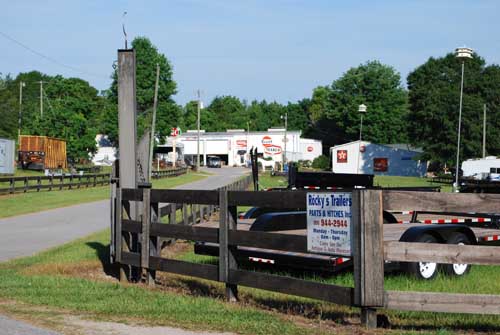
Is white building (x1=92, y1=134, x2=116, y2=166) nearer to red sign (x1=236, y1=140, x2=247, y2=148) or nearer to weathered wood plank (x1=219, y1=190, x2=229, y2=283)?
red sign (x1=236, y1=140, x2=247, y2=148)

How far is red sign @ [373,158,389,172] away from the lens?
103m

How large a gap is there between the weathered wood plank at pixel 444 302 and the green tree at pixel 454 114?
77.8 meters

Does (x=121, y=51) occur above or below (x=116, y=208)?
above

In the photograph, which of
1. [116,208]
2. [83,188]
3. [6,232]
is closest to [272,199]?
[116,208]

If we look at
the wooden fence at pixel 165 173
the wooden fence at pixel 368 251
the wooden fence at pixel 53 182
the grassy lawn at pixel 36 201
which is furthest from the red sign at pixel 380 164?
the wooden fence at pixel 368 251

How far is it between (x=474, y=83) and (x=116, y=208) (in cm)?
7950

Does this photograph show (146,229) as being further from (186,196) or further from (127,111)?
(127,111)

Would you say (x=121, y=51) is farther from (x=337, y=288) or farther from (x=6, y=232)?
(x=6, y=232)

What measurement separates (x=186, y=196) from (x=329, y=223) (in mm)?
3056

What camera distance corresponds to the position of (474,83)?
85.4m

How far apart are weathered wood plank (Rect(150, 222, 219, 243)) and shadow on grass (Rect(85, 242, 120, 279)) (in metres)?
2.06

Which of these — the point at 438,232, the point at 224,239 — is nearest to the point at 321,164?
the point at 438,232

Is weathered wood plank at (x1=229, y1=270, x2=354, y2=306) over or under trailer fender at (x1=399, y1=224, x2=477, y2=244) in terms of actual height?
under

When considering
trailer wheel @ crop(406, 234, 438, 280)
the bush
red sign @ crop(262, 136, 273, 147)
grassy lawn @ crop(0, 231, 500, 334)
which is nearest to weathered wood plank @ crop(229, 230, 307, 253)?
grassy lawn @ crop(0, 231, 500, 334)
